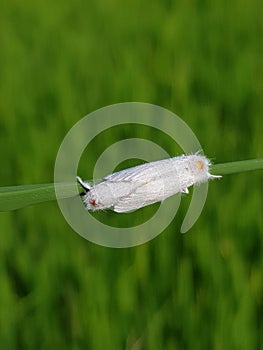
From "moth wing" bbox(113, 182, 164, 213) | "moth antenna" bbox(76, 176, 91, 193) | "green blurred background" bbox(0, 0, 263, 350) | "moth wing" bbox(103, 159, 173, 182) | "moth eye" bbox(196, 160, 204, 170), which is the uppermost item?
"green blurred background" bbox(0, 0, 263, 350)

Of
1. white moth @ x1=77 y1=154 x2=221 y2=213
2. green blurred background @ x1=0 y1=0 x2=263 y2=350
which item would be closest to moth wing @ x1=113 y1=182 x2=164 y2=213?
white moth @ x1=77 y1=154 x2=221 y2=213

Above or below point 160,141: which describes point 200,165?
below

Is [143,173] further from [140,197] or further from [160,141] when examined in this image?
[160,141]

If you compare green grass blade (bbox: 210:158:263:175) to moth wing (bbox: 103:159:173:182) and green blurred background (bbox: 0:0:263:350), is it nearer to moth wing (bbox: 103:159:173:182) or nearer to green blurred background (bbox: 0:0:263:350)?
moth wing (bbox: 103:159:173:182)

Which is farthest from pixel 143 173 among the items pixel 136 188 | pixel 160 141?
pixel 160 141

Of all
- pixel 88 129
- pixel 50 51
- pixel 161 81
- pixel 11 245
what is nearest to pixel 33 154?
pixel 88 129

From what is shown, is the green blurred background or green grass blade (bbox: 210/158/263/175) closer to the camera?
green grass blade (bbox: 210/158/263/175)
